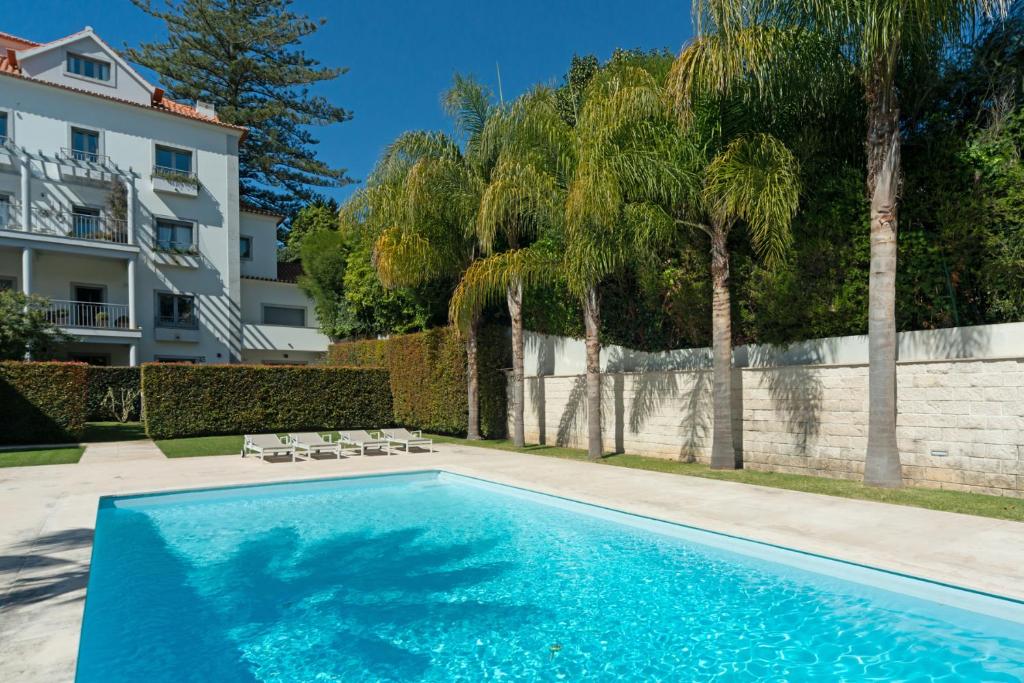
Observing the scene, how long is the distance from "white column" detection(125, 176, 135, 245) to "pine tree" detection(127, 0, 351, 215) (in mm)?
14017

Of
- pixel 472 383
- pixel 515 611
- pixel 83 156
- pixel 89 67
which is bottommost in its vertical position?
pixel 515 611

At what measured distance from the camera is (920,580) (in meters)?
5.41

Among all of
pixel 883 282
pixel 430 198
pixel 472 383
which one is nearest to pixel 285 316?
pixel 472 383

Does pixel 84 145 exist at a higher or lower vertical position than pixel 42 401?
higher

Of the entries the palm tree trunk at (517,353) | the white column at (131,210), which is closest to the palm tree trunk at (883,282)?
the palm tree trunk at (517,353)

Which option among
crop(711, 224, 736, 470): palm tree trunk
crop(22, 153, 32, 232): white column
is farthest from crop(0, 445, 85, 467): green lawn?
crop(711, 224, 736, 470): palm tree trunk

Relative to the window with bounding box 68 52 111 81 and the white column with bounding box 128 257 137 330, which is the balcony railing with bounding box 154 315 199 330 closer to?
the white column with bounding box 128 257 137 330

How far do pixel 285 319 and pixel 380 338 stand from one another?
10.6 m

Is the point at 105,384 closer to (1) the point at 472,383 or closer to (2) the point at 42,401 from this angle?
(2) the point at 42,401

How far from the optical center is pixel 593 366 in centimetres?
1397

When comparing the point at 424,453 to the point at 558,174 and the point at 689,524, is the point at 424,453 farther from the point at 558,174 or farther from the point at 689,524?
A: the point at 689,524

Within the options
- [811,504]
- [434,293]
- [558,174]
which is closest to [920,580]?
[811,504]

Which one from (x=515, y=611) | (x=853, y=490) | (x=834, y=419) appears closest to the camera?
(x=515, y=611)

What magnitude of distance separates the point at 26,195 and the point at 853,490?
29722 mm
